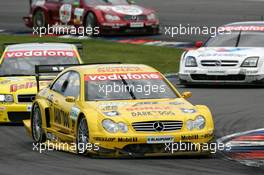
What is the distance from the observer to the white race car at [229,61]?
22312 millimetres

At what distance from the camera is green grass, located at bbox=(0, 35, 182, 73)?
1083 inches

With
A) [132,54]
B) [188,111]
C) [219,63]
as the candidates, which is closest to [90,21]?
[132,54]

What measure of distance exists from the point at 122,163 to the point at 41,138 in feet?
8.88

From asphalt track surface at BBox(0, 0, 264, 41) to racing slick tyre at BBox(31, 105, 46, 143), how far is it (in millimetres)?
16536

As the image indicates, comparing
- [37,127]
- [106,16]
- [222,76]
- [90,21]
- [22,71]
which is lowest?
[90,21]

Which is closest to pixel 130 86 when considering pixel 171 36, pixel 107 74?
pixel 107 74

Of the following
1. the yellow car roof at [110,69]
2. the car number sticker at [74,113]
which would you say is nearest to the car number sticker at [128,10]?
the yellow car roof at [110,69]

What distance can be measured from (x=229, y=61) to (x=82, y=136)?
358 inches

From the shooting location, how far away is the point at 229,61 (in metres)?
22.5

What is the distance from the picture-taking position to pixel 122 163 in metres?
13.1

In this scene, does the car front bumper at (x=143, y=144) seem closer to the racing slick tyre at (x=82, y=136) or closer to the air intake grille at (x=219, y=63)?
the racing slick tyre at (x=82, y=136)

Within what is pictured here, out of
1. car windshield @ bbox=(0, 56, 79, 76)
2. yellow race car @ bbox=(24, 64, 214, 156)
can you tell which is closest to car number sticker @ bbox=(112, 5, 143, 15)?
car windshield @ bbox=(0, 56, 79, 76)

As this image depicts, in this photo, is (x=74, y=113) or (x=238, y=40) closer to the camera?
(x=74, y=113)

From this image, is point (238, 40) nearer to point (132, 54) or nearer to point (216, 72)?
point (216, 72)
